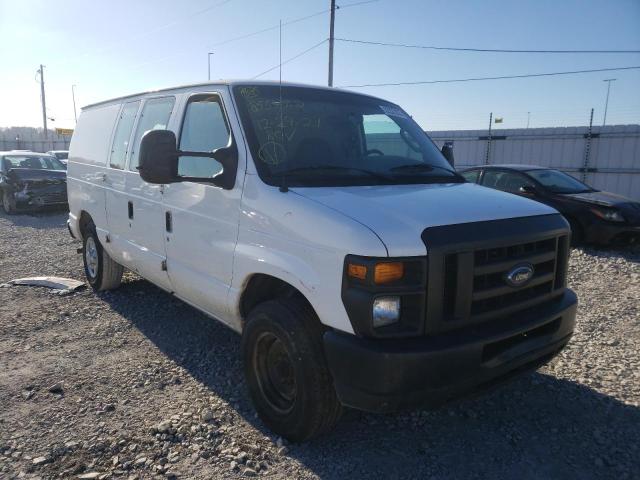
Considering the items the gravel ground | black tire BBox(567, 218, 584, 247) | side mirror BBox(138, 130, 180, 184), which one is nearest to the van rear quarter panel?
the gravel ground

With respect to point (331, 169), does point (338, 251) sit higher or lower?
lower

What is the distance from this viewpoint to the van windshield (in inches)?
125

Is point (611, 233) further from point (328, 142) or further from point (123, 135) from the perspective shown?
point (123, 135)

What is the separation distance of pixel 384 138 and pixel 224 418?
2.38m

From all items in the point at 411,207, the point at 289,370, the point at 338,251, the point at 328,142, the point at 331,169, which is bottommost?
the point at 289,370

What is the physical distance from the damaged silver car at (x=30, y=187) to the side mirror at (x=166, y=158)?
1151 cm

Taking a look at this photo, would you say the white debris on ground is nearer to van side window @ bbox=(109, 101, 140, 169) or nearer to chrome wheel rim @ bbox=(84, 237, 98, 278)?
chrome wheel rim @ bbox=(84, 237, 98, 278)

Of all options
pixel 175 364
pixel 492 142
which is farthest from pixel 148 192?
pixel 492 142

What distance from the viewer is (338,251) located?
2.48 metres

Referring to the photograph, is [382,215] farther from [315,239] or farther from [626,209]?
[626,209]

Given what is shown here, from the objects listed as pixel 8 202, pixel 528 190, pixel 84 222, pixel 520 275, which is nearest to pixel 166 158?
pixel 520 275

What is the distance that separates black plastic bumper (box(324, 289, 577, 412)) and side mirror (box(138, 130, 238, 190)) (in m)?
1.30

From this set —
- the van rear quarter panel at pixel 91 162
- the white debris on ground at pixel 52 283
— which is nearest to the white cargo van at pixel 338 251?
the van rear quarter panel at pixel 91 162

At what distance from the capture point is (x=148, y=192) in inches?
166
